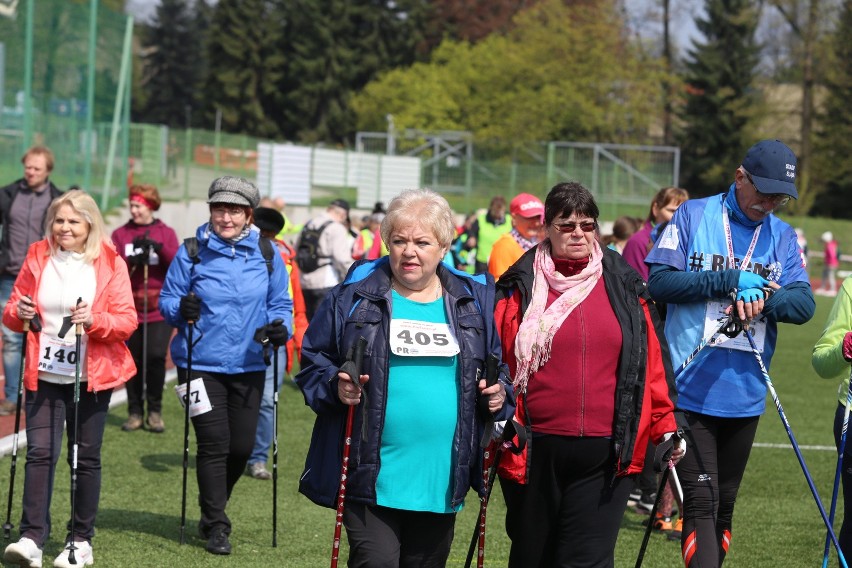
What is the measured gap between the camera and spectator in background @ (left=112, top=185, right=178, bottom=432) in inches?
432

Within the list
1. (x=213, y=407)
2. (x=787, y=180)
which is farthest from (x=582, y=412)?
(x=213, y=407)

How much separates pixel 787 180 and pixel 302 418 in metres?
7.98

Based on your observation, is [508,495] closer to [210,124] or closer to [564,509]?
[564,509]

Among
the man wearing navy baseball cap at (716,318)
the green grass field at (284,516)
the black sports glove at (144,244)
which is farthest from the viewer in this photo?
the black sports glove at (144,244)

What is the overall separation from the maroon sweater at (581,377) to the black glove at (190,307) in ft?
9.01

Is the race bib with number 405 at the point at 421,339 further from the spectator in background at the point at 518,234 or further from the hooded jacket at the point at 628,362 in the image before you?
the spectator in background at the point at 518,234

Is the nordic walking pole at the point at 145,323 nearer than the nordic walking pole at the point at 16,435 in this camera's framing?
No

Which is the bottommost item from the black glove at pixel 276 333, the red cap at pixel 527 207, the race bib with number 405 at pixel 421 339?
the black glove at pixel 276 333

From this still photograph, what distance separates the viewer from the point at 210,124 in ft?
295

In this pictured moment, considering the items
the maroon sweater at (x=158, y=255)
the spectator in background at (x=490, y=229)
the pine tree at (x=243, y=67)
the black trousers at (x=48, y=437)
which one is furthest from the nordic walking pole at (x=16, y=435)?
the pine tree at (x=243, y=67)

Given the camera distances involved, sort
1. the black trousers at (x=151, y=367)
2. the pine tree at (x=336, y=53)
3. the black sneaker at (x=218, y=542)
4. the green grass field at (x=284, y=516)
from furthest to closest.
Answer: the pine tree at (x=336, y=53)
the black trousers at (x=151, y=367)
the green grass field at (x=284, y=516)
the black sneaker at (x=218, y=542)

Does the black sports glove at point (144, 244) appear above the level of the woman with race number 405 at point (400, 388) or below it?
above

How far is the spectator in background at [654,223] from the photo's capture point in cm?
876

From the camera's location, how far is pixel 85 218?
6.91 metres
